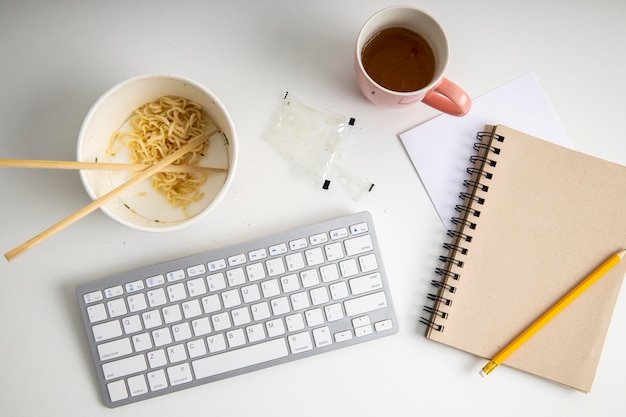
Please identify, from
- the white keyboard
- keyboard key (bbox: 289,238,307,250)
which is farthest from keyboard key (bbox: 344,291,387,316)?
keyboard key (bbox: 289,238,307,250)

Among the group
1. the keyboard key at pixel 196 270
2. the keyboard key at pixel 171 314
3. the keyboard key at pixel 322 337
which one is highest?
the keyboard key at pixel 196 270

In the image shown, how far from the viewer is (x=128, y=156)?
73cm

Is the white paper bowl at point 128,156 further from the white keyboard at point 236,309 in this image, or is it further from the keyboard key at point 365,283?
the keyboard key at point 365,283

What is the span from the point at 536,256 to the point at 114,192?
1.96 ft

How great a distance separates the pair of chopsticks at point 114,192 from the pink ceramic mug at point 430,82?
0.25 m

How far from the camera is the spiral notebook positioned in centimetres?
75

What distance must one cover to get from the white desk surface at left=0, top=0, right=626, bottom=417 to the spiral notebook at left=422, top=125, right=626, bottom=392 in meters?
0.04

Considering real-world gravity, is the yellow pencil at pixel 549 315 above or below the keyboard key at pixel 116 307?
below

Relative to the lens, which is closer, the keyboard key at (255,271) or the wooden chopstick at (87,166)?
the wooden chopstick at (87,166)

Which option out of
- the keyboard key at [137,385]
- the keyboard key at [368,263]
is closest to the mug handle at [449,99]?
the keyboard key at [368,263]

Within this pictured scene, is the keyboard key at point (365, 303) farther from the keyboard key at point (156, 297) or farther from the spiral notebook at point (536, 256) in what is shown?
the keyboard key at point (156, 297)

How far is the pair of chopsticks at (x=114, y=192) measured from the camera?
602 millimetres

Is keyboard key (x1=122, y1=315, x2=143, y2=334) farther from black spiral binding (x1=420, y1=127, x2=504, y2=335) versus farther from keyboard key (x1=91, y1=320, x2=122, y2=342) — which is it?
black spiral binding (x1=420, y1=127, x2=504, y2=335)

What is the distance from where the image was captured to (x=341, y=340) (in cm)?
73
